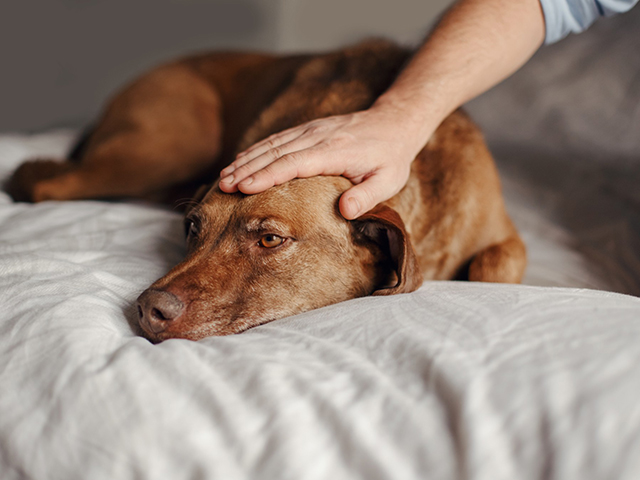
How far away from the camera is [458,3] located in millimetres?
2145

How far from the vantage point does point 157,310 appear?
1.36 metres

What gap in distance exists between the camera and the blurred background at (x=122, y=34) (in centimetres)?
484

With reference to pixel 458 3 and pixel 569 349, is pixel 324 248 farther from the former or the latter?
pixel 458 3

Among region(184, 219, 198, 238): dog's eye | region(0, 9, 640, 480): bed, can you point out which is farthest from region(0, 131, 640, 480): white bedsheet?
region(184, 219, 198, 238): dog's eye

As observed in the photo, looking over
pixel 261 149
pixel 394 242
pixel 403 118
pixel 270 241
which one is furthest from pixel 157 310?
pixel 403 118

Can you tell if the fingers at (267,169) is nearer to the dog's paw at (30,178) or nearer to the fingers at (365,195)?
the fingers at (365,195)

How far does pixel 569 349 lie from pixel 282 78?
2274 millimetres

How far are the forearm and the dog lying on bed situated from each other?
217 mm

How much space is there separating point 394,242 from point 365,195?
18cm

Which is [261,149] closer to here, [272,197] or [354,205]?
[272,197]

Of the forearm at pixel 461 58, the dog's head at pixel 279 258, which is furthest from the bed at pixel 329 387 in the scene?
the forearm at pixel 461 58

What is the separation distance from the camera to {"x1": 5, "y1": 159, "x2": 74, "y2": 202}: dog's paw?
103 inches

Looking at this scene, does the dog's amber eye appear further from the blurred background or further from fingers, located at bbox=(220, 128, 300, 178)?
the blurred background

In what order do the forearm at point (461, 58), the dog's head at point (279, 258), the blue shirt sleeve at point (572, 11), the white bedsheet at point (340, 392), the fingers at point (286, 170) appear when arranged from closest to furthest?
the white bedsheet at point (340, 392) < the dog's head at point (279, 258) < the fingers at point (286, 170) < the forearm at point (461, 58) < the blue shirt sleeve at point (572, 11)
